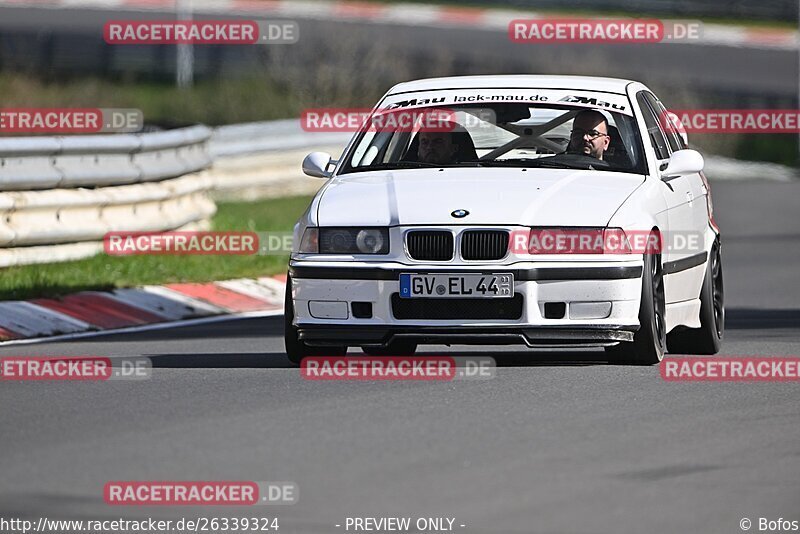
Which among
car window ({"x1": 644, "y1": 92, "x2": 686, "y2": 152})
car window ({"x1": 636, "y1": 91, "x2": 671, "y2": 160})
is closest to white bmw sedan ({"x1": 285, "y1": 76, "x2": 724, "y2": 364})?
car window ({"x1": 636, "y1": 91, "x2": 671, "y2": 160})

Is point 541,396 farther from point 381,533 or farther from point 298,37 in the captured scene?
point 298,37

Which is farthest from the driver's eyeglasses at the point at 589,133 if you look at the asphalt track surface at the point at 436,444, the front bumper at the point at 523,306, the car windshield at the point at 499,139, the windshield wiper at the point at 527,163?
the front bumper at the point at 523,306

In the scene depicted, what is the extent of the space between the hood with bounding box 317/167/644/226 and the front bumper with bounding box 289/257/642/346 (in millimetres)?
248

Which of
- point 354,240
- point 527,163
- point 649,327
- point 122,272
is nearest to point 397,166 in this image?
point 527,163

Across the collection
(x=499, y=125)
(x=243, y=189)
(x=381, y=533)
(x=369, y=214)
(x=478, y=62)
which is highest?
(x=478, y=62)

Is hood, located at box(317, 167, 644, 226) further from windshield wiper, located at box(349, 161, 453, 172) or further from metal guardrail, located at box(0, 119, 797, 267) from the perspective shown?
metal guardrail, located at box(0, 119, 797, 267)

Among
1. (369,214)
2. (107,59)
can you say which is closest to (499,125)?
(369,214)

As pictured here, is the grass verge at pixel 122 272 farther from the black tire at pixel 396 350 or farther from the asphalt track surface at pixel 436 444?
the black tire at pixel 396 350

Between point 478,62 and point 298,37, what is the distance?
12.6ft

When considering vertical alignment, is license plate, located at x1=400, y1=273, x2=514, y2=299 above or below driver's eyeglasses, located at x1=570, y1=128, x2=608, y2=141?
below

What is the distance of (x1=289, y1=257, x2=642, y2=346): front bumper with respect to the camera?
9.60m

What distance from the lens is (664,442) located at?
308 inches

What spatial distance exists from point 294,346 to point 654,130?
261cm

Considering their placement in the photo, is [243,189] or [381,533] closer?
[381,533]
